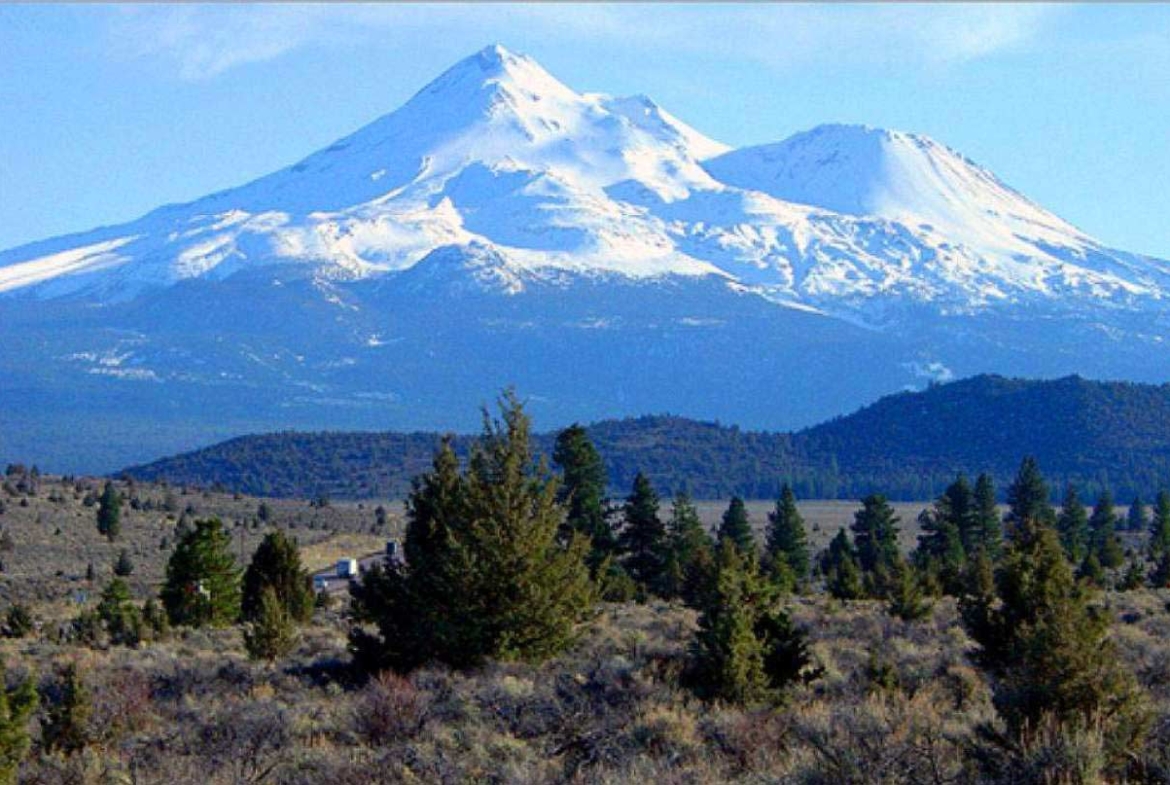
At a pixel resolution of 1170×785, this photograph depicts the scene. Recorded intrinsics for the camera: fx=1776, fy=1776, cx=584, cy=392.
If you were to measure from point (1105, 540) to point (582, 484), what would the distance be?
24210mm

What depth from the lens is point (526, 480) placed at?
22.0 meters

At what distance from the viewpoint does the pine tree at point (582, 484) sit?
44.3 metres

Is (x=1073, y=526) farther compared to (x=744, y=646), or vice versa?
(x=1073, y=526)

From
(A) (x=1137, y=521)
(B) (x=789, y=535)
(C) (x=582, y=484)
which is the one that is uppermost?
(C) (x=582, y=484)

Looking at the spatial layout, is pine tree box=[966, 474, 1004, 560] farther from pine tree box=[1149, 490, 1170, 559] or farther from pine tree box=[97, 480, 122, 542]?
pine tree box=[97, 480, 122, 542]

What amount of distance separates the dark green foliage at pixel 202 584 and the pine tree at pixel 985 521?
94.5 ft

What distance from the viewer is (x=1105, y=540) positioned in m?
60.8

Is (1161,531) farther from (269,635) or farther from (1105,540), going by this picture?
(269,635)

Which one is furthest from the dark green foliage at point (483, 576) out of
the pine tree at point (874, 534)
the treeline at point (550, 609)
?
the pine tree at point (874, 534)

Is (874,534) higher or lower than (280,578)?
lower

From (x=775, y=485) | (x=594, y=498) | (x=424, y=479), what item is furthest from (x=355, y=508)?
(x=424, y=479)

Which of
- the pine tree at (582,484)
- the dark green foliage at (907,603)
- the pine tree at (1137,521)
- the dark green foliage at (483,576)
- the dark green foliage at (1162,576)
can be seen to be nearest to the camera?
the dark green foliage at (483,576)

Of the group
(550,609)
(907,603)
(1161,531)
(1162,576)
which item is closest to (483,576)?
(550,609)

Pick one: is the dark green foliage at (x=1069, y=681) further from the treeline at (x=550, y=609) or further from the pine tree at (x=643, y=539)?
the pine tree at (x=643, y=539)
